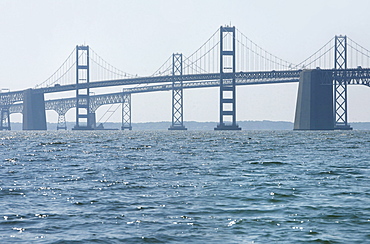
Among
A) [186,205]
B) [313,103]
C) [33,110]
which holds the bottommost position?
[186,205]

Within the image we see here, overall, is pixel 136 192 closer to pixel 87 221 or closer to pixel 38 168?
pixel 87 221

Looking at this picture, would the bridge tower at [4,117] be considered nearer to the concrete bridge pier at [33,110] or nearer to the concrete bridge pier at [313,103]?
the concrete bridge pier at [33,110]

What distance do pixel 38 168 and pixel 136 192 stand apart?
8.75 metres

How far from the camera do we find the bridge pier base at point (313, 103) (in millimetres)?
98625

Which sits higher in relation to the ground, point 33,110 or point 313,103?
point 33,110

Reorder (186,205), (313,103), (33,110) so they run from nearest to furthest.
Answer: (186,205) < (313,103) < (33,110)

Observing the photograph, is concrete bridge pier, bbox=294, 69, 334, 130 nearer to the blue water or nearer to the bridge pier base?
the bridge pier base

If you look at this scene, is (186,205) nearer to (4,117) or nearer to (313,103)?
(313,103)

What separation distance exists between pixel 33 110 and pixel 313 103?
65502 millimetres

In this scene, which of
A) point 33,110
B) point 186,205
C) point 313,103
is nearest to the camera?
point 186,205

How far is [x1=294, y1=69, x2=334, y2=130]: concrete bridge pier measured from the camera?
324 ft

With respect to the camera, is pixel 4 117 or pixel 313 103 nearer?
pixel 313 103

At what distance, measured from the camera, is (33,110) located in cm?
14288

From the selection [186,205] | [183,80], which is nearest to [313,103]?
[183,80]
